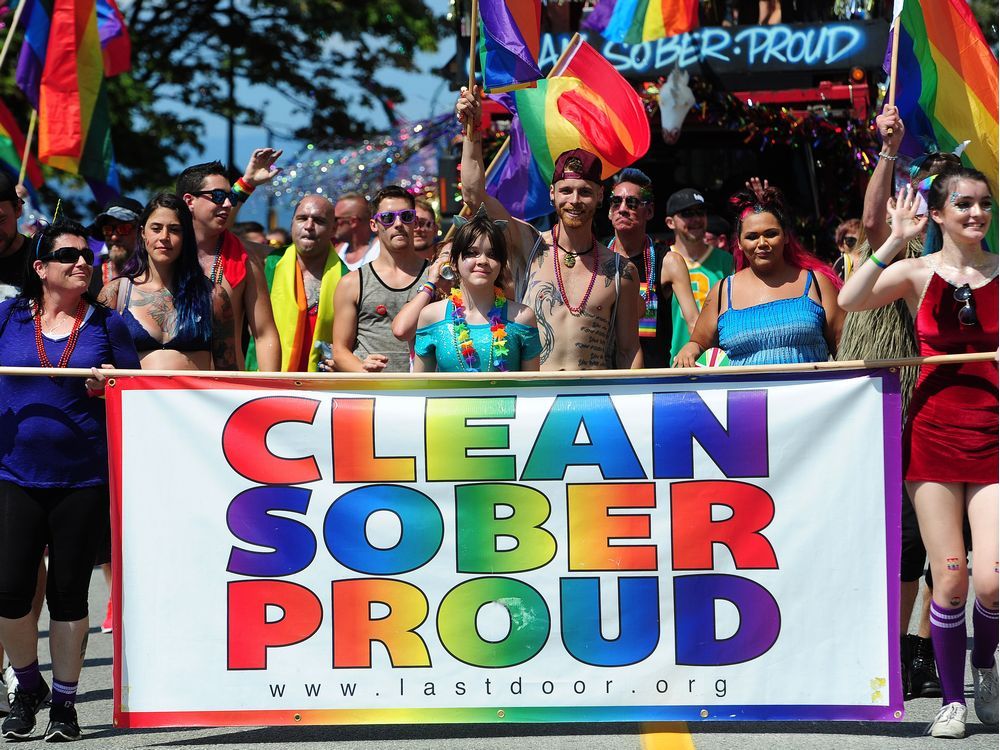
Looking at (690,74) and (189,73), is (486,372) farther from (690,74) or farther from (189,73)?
(189,73)

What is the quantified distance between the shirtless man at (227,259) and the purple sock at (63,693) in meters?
1.78

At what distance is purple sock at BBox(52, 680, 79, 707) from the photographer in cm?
559

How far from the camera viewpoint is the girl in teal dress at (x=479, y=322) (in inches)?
232

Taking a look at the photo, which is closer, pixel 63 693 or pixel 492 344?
pixel 63 693

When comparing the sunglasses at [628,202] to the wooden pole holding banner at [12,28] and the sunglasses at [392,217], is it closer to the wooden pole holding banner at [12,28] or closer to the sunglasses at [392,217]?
the sunglasses at [392,217]

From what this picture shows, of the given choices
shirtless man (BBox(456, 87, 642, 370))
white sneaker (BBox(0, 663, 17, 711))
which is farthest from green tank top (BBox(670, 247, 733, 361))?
white sneaker (BBox(0, 663, 17, 711))

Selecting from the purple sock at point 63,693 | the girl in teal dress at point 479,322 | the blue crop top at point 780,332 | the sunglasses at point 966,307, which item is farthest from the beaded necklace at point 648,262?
the purple sock at point 63,693

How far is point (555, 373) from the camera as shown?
5402 millimetres

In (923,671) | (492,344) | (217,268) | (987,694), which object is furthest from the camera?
(217,268)

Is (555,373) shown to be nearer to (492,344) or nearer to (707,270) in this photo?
(492,344)

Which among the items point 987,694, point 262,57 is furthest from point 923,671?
point 262,57

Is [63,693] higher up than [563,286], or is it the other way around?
[563,286]

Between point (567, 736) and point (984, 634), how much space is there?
152 cm

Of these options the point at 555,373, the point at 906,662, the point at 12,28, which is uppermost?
the point at 12,28
